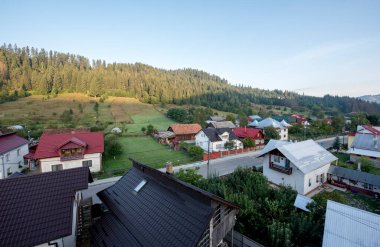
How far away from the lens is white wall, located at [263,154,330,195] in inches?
891

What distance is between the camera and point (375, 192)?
73.1 ft

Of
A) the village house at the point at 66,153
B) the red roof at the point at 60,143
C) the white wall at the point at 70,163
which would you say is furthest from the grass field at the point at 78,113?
the white wall at the point at 70,163

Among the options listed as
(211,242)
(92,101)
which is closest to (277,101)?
(92,101)

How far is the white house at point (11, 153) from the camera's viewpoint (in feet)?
85.9

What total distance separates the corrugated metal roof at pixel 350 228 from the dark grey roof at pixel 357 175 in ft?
49.6

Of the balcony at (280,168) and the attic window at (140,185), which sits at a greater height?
the attic window at (140,185)

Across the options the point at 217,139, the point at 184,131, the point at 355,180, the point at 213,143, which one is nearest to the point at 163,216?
the point at 355,180

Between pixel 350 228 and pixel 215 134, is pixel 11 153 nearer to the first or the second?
pixel 215 134

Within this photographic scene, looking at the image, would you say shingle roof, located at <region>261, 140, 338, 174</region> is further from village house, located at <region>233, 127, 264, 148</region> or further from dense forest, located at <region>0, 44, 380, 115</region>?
dense forest, located at <region>0, 44, 380, 115</region>

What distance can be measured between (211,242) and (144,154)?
28.8 m

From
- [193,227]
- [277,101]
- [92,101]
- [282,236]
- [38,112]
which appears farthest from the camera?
[277,101]

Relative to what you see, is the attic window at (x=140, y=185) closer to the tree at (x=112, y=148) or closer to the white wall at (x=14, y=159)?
the tree at (x=112, y=148)

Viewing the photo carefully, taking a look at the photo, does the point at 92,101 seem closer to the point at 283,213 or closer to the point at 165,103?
the point at 165,103

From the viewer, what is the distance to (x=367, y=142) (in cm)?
3531
